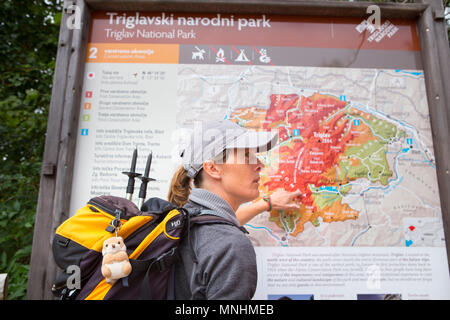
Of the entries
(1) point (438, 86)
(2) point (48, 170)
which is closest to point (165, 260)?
(2) point (48, 170)

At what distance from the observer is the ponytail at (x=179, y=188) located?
6.48ft

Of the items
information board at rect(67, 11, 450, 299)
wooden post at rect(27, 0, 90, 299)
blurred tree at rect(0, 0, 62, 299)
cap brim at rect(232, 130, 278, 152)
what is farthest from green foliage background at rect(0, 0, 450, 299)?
cap brim at rect(232, 130, 278, 152)

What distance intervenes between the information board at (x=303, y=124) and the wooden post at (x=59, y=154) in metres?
0.07

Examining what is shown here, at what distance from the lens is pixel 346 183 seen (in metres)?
2.06

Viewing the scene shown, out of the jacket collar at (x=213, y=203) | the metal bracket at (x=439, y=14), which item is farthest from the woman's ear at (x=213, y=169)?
the metal bracket at (x=439, y=14)

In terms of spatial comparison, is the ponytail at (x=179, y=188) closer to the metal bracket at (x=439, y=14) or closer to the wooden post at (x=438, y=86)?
the wooden post at (x=438, y=86)

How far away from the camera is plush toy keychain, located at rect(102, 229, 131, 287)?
4.00 ft

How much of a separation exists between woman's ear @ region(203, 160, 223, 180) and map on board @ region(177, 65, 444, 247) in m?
0.52

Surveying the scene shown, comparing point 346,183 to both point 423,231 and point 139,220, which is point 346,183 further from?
point 139,220

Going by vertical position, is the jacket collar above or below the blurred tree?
below

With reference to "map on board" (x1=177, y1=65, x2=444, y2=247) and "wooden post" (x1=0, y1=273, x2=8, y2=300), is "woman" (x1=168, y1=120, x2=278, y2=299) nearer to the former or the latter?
"map on board" (x1=177, y1=65, x2=444, y2=247)

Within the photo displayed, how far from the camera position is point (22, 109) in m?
3.44
